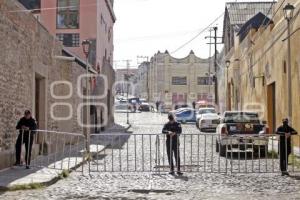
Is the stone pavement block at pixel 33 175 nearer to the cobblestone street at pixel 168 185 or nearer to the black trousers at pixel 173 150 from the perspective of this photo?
the cobblestone street at pixel 168 185

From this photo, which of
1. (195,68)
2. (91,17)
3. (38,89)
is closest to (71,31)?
(91,17)

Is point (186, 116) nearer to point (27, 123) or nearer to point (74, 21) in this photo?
point (74, 21)

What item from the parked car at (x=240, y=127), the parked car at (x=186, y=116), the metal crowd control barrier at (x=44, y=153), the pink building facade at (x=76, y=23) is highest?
the pink building facade at (x=76, y=23)

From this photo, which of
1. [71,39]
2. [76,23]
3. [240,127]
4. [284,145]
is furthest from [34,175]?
[76,23]

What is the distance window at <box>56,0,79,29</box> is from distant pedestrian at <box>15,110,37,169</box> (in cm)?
3105

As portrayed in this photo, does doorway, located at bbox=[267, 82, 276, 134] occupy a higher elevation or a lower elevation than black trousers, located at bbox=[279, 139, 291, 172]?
higher

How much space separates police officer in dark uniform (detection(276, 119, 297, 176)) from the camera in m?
15.3

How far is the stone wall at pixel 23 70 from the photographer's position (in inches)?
631

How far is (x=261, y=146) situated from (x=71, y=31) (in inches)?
1201

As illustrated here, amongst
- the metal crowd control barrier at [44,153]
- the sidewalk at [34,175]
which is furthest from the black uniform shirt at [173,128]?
the sidewalk at [34,175]

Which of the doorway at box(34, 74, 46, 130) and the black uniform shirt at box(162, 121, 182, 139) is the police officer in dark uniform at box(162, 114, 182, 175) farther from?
the doorway at box(34, 74, 46, 130)

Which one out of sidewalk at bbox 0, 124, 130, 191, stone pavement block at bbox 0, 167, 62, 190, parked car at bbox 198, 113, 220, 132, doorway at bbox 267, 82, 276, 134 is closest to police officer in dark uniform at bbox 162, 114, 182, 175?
sidewalk at bbox 0, 124, 130, 191

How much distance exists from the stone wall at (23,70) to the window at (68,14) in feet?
70.8

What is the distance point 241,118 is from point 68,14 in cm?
2804
